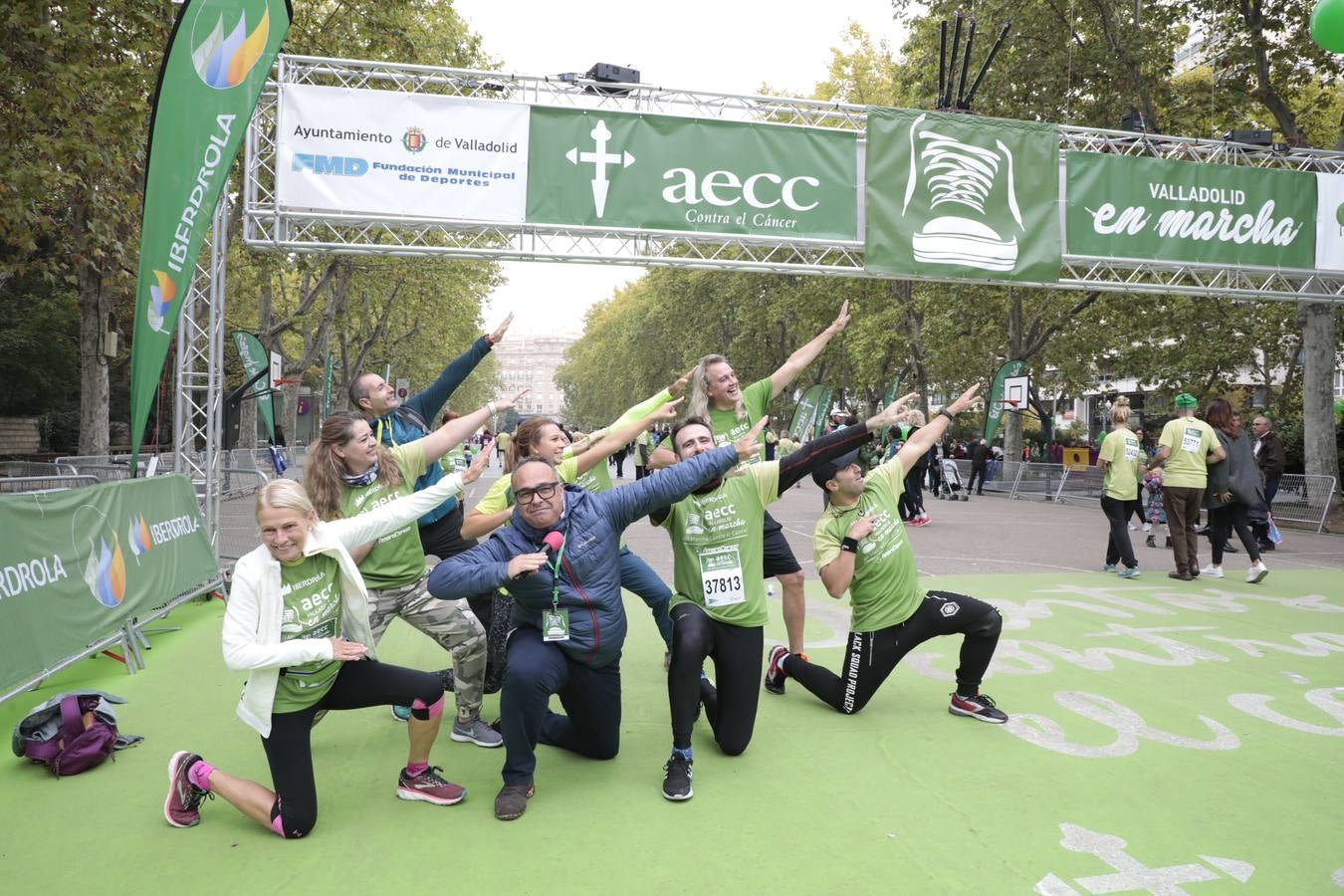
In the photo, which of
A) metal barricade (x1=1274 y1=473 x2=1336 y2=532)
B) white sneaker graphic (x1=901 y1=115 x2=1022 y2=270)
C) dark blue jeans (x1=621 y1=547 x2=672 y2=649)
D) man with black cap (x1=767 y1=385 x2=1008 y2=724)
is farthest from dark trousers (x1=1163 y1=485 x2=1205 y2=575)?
metal barricade (x1=1274 y1=473 x2=1336 y2=532)

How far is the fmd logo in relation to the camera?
32.9ft

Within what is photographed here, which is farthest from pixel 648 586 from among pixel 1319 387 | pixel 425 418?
pixel 1319 387

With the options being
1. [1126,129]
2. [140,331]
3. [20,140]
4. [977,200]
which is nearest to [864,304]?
[1126,129]

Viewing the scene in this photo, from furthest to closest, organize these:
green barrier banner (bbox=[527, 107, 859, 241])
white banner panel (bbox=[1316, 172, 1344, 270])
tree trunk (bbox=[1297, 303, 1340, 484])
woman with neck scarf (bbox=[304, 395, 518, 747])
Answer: tree trunk (bbox=[1297, 303, 1340, 484])
white banner panel (bbox=[1316, 172, 1344, 270])
green barrier banner (bbox=[527, 107, 859, 241])
woman with neck scarf (bbox=[304, 395, 518, 747])

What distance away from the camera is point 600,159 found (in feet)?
35.0

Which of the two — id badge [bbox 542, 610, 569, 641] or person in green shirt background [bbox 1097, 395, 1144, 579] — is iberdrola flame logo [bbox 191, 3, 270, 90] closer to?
id badge [bbox 542, 610, 569, 641]

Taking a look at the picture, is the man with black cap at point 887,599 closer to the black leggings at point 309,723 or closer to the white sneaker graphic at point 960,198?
the black leggings at point 309,723

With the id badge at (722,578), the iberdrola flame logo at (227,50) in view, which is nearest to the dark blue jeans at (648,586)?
the id badge at (722,578)

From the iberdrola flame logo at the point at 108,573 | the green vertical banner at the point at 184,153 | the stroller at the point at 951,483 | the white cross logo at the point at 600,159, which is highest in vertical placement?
the white cross logo at the point at 600,159

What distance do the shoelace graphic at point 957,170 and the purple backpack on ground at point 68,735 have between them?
990 centimetres

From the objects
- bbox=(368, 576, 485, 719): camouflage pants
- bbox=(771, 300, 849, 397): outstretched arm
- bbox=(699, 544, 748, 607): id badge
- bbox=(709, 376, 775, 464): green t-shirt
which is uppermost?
bbox=(771, 300, 849, 397): outstretched arm

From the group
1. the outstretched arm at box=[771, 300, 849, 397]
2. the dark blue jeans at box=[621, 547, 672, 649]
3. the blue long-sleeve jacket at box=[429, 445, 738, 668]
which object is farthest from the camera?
the outstretched arm at box=[771, 300, 849, 397]

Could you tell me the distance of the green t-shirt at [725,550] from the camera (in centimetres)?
429

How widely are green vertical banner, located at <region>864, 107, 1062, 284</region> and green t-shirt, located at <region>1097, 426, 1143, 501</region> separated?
2.92 metres
